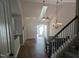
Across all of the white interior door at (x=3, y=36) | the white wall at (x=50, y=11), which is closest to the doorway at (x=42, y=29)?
the white wall at (x=50, y=11)

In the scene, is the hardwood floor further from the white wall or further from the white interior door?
the white wall

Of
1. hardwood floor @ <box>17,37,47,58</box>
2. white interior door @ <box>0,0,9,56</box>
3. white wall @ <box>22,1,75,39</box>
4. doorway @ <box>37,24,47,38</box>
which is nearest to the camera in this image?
white interior door @ <box>0,0,9,56</box>

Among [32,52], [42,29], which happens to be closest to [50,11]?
[42,29]

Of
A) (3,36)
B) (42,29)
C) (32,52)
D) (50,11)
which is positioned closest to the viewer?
(3,36)

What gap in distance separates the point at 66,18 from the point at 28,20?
418 centimetres

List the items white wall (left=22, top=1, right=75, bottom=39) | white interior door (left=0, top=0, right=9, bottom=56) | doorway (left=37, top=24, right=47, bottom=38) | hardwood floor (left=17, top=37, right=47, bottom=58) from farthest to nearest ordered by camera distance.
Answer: doorway (left=37, top=24, right=47, bottom=38) → white wall (left=22, top=1, right=75, bottom=39) → hardwood floor (left=17, top=37, right=47, bottom=58) → white interior door (left=0, top=0, right=9, bottom=56)

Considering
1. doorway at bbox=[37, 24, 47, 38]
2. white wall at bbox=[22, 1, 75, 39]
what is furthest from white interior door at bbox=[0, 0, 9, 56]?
doorway at bbox=[37, 24, 47, 38]

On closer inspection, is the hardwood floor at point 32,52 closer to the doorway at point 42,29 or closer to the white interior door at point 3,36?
the white interior door at point 3,36

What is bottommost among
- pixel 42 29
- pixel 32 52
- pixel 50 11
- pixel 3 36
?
pixel 32 52

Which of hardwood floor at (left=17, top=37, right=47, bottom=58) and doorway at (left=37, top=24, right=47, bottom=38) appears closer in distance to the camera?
hardwood floor at (left=17, top=37, right=47, bottom=58)

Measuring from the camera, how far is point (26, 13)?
1255 cm

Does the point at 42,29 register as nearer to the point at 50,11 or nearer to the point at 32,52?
the point at 50,11

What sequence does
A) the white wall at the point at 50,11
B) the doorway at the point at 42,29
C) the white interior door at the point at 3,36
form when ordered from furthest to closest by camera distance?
the doorway at the point at 42,29
the white wall at the point at 50,11
the white interior door at the point at 3,36

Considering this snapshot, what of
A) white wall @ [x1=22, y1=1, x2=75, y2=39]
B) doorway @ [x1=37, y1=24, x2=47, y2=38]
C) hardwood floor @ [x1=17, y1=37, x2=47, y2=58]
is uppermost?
white wall @ [x1=22, y1=1, x2=75, y2=39]
